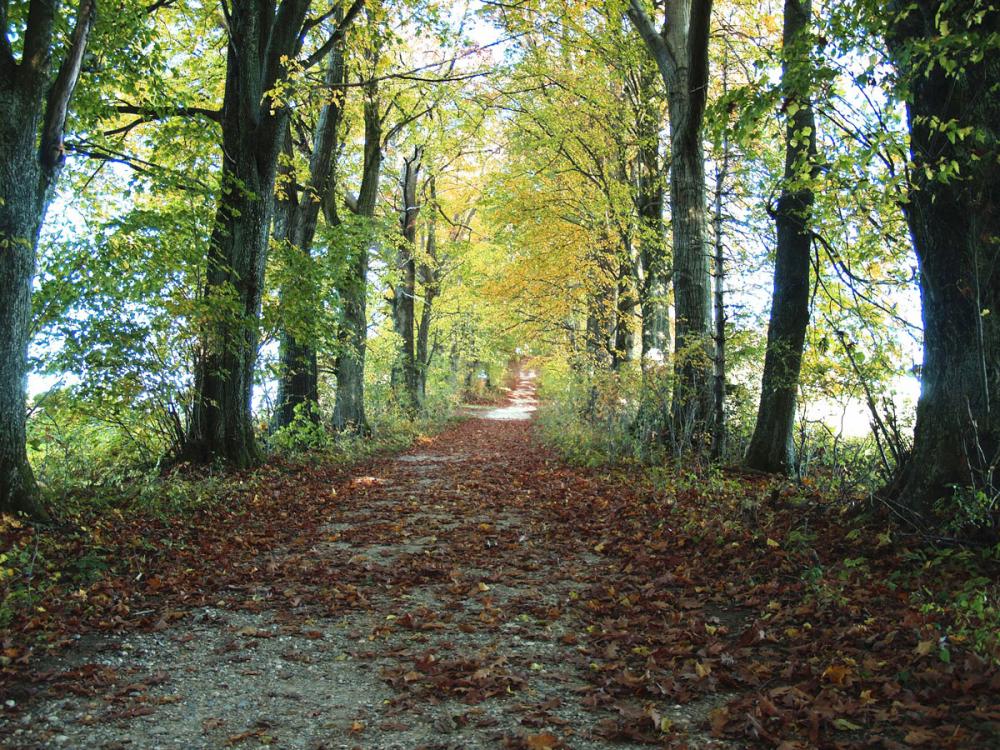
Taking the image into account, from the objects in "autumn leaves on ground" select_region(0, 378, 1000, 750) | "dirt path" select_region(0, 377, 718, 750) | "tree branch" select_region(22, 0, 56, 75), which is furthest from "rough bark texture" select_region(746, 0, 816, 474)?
"tree branch" select_region(22, 0, 56, 75)

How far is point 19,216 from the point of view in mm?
5762

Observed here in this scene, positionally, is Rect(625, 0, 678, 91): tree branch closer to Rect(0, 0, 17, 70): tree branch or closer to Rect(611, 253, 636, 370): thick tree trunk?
Rect(611, 253, 636, 370): thick tree trunk

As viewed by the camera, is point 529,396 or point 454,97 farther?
point 529,396

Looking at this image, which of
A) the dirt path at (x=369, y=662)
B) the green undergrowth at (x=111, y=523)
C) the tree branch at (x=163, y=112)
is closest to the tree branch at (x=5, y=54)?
the tree branch at (x=163, y=112)

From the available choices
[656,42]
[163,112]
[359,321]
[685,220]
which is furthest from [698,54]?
[359,321]

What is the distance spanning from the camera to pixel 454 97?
46.2 ft

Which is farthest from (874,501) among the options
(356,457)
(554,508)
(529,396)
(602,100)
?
(529,396)

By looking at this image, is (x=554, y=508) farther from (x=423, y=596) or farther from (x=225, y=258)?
(x=225, y=258)

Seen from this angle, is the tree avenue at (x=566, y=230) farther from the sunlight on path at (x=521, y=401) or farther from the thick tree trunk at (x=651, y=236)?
the sunlight on path at (x=521, y=401)

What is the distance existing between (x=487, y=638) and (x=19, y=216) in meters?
5.43

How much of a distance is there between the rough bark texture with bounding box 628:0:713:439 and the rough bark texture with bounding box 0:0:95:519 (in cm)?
815

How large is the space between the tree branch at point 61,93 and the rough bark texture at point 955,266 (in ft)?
23.2

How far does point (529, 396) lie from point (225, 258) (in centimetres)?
4508

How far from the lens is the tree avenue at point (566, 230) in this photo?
518cm
